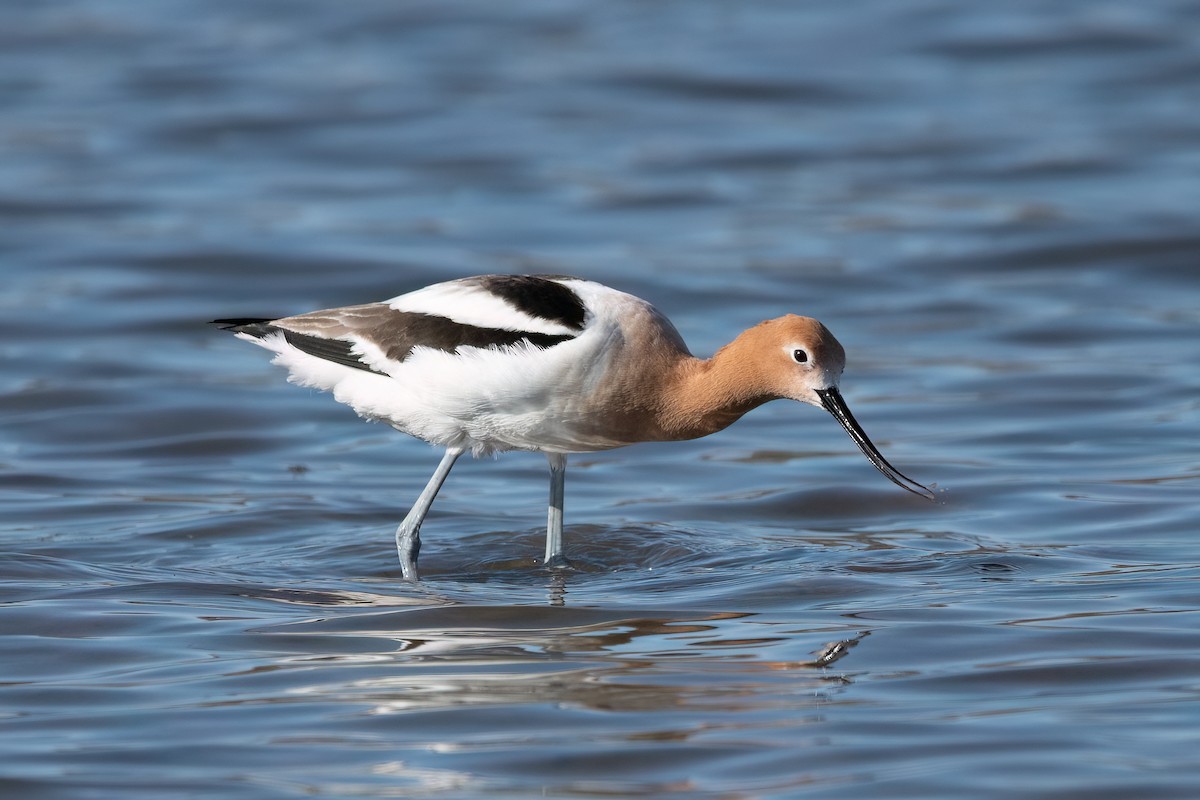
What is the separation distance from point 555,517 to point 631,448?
272cm

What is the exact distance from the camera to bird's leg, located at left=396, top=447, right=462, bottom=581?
8250 millimetres

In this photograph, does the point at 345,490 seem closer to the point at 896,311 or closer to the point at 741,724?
the point at 741,724

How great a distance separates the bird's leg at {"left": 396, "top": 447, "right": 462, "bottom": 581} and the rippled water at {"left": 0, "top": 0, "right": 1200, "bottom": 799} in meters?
0.10

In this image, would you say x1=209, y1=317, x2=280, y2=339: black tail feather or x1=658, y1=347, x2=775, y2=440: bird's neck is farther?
x1=209, y1=317, x2=280, y2=339: black tail feather

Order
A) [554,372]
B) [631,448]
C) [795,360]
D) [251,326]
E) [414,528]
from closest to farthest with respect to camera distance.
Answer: [795,360] < [554,372] < [414,528] < [251,326] < [631,448]

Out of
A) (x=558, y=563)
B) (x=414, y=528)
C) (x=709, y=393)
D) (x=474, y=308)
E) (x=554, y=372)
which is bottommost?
(x=558, y=563)

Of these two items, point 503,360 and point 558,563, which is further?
point 558,563

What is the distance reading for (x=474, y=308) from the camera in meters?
8.06

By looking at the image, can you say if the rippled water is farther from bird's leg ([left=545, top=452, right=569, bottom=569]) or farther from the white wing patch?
the white wing patch

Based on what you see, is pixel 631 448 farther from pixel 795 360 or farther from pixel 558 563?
pixel 795 360

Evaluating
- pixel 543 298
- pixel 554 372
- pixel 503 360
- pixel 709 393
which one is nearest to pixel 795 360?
pixel 709 393

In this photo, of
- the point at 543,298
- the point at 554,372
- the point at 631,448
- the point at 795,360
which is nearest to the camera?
the point at 795,360

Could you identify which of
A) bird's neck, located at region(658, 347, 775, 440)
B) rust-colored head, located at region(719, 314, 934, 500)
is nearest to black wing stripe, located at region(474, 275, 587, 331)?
bird's neck, located at region(658, 347, 775, 440)

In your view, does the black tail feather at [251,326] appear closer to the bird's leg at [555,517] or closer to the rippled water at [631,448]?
the rippled water at [631,448]
